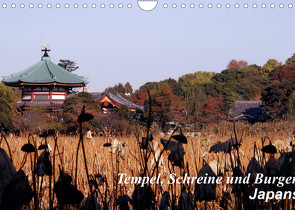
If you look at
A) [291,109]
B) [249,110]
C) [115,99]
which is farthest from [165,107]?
[249,110]

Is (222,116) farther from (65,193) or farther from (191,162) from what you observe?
(65,193)

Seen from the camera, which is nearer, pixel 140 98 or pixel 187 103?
pixel 187 103

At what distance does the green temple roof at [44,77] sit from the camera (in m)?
25.7

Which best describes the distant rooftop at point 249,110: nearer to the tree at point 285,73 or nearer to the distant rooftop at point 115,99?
the distant rooftop at point 115,99

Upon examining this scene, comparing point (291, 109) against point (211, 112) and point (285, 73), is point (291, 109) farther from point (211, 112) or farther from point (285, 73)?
point (285, 73)

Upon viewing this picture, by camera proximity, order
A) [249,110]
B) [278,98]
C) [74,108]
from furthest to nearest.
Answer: [249,110]
[278,98]
[74,108]

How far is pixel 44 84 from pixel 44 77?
2.39 ft

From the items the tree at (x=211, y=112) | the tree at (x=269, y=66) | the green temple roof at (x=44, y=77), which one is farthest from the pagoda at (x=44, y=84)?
the tree at (x=269, y=66)

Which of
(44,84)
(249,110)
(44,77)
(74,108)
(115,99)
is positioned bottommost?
(74,108)

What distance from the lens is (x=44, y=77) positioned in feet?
86.8

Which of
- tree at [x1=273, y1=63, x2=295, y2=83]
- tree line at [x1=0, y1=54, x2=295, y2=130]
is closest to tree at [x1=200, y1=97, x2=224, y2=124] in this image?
tree line at [x1=0, y1=54, x2=295, y2=130]

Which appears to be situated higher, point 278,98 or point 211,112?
point 278,98

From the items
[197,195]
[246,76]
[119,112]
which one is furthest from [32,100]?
[197,195]

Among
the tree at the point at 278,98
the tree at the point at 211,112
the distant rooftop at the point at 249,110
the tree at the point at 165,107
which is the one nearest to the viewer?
the tree at the point at 165,107
